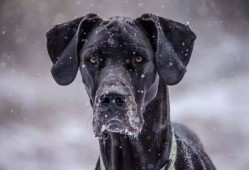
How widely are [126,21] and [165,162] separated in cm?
109

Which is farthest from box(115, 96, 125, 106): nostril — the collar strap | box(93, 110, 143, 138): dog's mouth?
the collar strap

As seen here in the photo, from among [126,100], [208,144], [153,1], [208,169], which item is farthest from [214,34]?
[126,100]

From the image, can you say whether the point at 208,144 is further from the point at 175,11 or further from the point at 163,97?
the point at 163,97

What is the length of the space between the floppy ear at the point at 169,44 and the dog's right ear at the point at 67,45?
1.35 feet

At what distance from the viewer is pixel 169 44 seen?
17.8 feet

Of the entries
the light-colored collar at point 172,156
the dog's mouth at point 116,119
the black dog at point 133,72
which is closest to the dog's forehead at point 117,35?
the black dog at point 133,72

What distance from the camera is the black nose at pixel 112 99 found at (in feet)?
15.9

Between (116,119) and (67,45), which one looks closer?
(116,119)

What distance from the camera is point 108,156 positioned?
18.0ft

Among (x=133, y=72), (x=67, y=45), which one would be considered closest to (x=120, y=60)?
(x=133, y=72)

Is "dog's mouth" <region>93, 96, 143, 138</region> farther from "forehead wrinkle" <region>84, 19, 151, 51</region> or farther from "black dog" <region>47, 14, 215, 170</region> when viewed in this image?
"forehead wrinkle" <region>84, 19, 151, 51</region>

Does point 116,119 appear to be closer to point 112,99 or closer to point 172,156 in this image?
point 112,99

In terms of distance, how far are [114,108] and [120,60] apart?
47cm

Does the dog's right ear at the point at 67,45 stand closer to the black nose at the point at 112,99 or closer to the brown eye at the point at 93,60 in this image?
the brown eye at the point at 93,60
